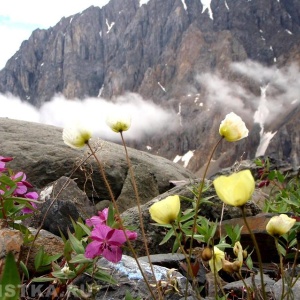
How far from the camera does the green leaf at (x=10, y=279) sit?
98cm

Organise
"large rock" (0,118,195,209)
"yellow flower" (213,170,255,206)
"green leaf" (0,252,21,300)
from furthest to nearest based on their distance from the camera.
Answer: "large rock" (0,118,195,209), "yellow flower" (213,170,255,206), "green leaf" (0,252,21,300)

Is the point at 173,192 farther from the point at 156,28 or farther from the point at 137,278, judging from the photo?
the point at 156,28

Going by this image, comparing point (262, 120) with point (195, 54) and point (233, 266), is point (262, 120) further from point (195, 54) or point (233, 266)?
point (233, 266)

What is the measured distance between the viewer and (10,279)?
1016 millimetres

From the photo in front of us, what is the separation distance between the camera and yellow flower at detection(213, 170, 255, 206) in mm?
1403

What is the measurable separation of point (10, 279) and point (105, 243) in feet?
4.06

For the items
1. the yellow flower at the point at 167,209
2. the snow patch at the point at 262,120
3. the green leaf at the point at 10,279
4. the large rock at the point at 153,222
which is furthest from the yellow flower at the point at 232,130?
the snow patch at the point at 262,120

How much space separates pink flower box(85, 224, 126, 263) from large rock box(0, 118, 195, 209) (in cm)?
693

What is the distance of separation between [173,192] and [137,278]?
10.7 feet

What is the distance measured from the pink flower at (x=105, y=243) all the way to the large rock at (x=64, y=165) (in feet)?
22.7

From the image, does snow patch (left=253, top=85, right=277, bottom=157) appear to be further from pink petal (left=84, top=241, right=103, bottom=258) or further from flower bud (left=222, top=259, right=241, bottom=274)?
flower bud (left=222, top=259, right=241, bottom=274)

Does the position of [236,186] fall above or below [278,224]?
above

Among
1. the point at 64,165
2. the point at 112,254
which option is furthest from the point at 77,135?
the point at 64,165

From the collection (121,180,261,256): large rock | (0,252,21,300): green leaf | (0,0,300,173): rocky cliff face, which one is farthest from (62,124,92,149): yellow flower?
(0,0,300,173): rocky cliff face
